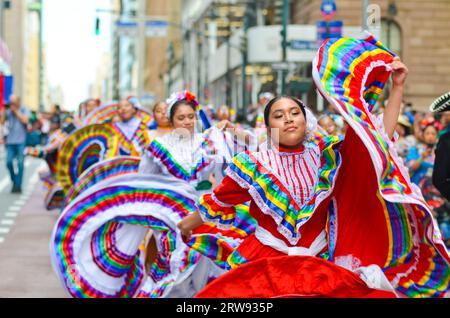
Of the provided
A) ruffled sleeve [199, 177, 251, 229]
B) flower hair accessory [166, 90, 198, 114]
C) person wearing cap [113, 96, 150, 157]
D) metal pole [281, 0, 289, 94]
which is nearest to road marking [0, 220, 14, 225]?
person wearing cap [113, 96, 150, 157]

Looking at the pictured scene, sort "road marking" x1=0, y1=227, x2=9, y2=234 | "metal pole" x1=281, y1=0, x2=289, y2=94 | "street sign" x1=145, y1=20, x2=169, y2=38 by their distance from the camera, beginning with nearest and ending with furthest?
1. "road marking" x1=0, y1=227, x2=9, y2=234
2. "metal pole" x1=281, y1=0, x2=289, y2=94
3. "street sign" x1=145, y1=20, x2=169, y2=38

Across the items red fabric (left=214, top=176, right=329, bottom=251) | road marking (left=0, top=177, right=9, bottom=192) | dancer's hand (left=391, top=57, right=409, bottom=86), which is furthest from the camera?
road marking (left=0, top=177, right=9, bottom=192)

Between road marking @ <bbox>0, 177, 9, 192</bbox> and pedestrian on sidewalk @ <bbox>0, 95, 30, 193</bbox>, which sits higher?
pedestrian on sidewalk @ <bbox>0, 95, 30, 193</bbox>

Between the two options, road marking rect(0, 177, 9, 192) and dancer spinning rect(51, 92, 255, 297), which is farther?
road marking rect(0, 177, 9, 192)

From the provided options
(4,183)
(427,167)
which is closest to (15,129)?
(4,183)

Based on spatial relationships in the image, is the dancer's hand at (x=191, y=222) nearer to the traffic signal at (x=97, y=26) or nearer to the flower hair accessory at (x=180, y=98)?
the flower hair accessory at (x=180, y=98)

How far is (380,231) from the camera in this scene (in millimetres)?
4621

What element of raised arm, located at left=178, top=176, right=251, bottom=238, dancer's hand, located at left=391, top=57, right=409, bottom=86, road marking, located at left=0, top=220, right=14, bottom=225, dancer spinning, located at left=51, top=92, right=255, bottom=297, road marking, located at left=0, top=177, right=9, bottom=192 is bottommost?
road marking, located at left=0, top=177, right=9, bottom=192

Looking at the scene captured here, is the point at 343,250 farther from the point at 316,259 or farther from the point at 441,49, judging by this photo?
the point at 441,49

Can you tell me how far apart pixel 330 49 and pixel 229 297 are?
4.28 feet

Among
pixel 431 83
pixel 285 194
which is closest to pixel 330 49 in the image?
pixel 285 194

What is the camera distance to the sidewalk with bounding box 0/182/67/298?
9219mm

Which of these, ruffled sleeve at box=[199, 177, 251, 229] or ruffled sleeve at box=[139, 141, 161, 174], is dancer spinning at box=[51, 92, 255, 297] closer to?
ruffled sleeve at box=[139, 141, 161, 174]

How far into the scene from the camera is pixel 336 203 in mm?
4922
